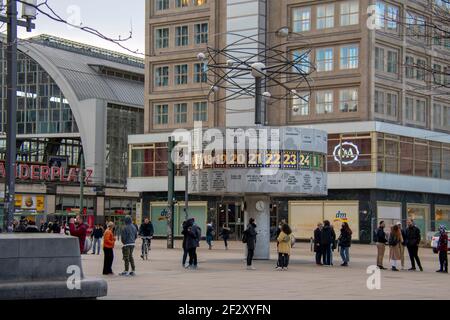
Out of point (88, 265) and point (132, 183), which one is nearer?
point (88, 265)

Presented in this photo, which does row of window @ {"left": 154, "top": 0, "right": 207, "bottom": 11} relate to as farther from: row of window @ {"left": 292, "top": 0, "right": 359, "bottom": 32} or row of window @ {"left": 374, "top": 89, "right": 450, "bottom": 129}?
row of window @ {"left": 374, "top": 89, "right": 450, "bottom": 129}

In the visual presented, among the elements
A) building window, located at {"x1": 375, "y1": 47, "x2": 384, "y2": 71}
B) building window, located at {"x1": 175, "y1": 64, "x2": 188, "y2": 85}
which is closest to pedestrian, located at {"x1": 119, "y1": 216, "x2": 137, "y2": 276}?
building window, located at {"x1": 375, "y1": 47, "x2": 384, "y2": 71}

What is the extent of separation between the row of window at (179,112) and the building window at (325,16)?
40.7 ft

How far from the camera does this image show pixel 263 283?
2080cm

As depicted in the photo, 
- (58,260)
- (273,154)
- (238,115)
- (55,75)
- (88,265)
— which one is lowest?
(88,265)

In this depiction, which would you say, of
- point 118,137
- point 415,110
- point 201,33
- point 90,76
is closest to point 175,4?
point 201,33

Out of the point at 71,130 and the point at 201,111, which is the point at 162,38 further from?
the point at 71,130

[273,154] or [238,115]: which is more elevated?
[238,115]

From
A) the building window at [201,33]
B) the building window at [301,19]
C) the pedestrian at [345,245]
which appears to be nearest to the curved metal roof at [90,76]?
the building window at [201,33]

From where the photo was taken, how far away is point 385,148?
59875 mm

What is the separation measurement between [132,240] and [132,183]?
1919 inches

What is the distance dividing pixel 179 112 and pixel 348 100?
16.3 meters
